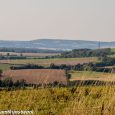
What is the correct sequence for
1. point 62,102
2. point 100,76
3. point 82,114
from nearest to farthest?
1. point 82,114
2. point 62,102
3. point 100,76

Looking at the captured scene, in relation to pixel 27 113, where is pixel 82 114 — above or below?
above

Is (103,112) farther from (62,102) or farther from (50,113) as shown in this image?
(62,102)

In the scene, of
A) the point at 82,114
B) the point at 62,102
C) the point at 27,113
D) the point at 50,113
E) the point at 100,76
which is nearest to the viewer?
the point at 82,114

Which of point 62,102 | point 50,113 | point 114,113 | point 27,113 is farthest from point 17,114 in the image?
point 114,113

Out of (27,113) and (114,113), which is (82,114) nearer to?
(114,113)

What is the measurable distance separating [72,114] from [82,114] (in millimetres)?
248

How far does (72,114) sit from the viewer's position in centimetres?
337

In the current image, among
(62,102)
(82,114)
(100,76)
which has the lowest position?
(62,102)

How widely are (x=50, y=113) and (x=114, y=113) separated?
135 cm

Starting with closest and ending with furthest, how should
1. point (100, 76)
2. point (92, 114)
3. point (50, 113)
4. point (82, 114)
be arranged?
point (82, 114) < point (92, 114) < point (50, 113) < point (100, 76)

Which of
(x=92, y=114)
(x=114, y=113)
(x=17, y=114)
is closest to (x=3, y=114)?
(x=17, y=114)

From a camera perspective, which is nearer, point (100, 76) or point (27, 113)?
point (27, 113)

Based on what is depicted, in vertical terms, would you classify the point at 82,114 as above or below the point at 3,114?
above

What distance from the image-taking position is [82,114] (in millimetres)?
3197
